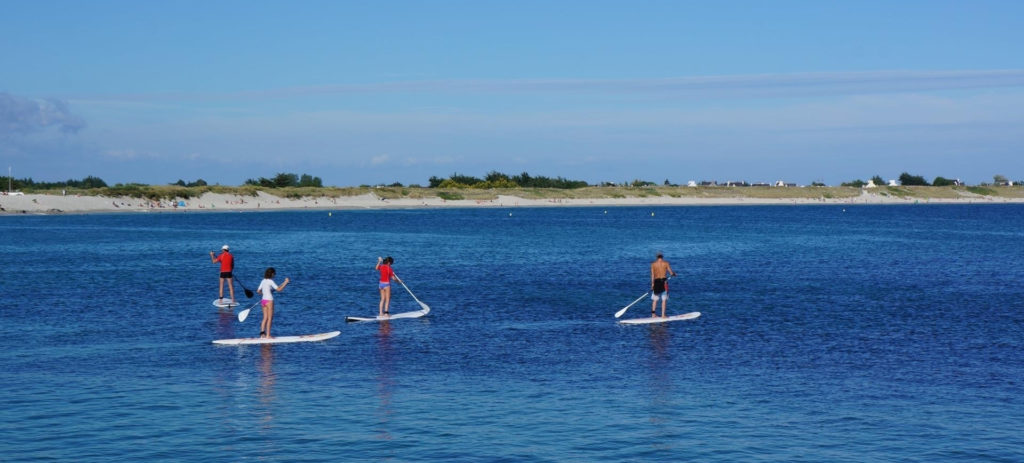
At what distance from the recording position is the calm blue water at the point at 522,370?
697 inches

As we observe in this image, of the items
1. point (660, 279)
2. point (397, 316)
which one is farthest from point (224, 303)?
point (660, 279)

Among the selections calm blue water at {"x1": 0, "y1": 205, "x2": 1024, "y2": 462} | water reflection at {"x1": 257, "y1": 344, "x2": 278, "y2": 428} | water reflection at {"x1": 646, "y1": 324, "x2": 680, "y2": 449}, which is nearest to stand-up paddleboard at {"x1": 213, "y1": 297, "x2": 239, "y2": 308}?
calm blue water at {"x1": 0, "y1": 205, "x2": 1024, "y2": 462}

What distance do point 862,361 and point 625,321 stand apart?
29.3ft

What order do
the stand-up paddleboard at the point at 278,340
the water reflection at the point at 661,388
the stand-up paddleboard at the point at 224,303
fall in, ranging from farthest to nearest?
the stand-up paddleboard at the point at 224,303 < the stand-up paddleboard at the point at 278,340 < the water reflection at the point at 661,388

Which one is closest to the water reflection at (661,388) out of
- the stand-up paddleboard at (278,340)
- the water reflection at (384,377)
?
the water reflection at (384,377)

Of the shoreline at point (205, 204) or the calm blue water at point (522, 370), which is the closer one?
the calm blue water at point (522, 370)

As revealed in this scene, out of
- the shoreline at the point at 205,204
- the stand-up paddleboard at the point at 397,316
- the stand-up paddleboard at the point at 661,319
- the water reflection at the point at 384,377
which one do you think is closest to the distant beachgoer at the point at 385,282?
the stand-up paddleboard at the point at 397,316

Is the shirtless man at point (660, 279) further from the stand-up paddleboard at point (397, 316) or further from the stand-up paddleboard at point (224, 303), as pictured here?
the stand-up paddleboard at point (224, 303)

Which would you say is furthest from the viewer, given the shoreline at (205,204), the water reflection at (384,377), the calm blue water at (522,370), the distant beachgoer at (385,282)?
the shoreline at (205,204)

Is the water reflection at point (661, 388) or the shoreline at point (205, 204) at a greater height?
the shoreline at point (205, 204)

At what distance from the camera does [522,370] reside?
955 inches

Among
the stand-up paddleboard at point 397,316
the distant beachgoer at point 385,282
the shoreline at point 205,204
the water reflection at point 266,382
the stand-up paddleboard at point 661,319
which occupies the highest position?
the shoreline at point 205,204

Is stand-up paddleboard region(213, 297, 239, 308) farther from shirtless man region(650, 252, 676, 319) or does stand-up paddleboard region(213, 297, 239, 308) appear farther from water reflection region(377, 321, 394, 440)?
shirtless man region(650, 252, 676, 319)

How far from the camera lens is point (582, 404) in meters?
20.6
